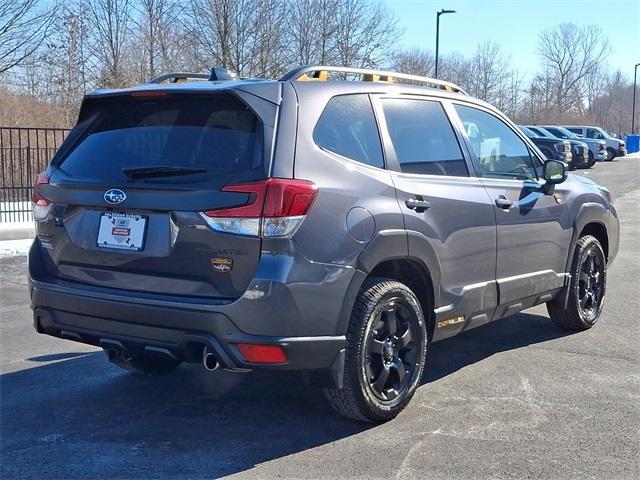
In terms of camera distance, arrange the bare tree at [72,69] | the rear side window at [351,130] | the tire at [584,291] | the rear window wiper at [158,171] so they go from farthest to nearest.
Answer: the bare tree at [72,69]
the tire at [584,291]
the rear side window at [351,130]
the rear window wiper at [158,171]

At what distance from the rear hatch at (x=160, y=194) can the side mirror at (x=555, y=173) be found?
A: 2597 mm

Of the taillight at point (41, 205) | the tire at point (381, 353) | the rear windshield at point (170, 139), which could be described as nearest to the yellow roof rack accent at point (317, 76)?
the rear windshield at point (170, 139)

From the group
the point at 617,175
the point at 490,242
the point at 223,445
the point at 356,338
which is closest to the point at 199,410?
the point at 223,445

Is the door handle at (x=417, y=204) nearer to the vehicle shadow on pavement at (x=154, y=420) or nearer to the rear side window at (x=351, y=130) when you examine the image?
the rear side window at (x=351, y=130)

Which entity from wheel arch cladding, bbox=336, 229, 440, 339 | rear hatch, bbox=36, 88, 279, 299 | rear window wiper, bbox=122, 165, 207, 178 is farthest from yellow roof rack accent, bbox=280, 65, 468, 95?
wheel arch cladding, bbox=336, 229, 440, 339

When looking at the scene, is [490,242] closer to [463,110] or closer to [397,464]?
[463,110]

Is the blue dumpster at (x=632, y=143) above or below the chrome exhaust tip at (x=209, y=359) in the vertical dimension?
above

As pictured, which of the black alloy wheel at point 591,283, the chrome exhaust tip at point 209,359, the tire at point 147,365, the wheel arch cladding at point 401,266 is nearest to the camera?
the chrome exhaust tip at point 209,359

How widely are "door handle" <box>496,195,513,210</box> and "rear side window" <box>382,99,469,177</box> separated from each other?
0.33 m

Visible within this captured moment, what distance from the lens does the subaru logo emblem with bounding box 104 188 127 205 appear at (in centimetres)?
392

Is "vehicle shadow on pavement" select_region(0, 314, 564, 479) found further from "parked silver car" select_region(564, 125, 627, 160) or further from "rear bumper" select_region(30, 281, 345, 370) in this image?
"parked silver car" select_region(564, 125, 627, 160)

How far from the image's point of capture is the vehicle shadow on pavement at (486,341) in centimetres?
554

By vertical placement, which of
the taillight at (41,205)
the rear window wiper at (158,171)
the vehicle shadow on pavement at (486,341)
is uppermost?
the rear window wiper at (158,171)

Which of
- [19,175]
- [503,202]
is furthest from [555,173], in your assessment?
[19,175]
